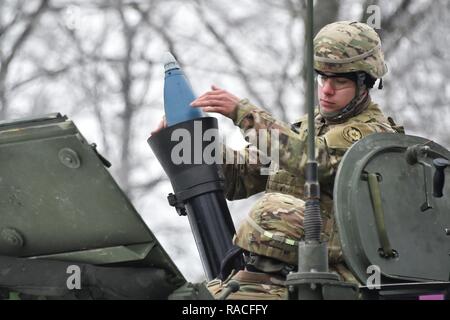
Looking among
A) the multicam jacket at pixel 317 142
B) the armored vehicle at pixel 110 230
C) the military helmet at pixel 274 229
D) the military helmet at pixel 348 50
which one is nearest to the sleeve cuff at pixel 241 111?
the multicam jacket at pixel 317 142

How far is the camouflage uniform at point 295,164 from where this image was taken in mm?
7570

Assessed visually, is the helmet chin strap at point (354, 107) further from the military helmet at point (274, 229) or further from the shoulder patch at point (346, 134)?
the military helmet at point (274, 229)

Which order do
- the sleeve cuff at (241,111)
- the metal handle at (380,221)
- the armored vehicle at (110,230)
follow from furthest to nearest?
the sleeve cuff at (241,111)
the metal handle at (380,221)
the armored vehicle at (110,230)

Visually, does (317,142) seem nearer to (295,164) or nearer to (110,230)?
(295,164)

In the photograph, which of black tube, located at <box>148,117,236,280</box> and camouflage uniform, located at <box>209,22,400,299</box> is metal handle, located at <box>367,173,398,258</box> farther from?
black tube, located at <box>148,117,236,280</box>

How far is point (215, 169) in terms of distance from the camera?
27.3 feet

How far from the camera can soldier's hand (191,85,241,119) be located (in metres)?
7.61

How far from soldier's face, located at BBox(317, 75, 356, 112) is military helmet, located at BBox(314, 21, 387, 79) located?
9 cm

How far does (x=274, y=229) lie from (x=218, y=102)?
65 cm

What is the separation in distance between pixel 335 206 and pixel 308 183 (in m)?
0.56

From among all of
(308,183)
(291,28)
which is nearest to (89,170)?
(308,183)

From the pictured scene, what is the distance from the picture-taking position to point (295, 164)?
777cm

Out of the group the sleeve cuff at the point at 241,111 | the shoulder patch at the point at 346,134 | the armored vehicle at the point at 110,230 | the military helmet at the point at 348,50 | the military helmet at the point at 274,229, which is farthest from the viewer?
the military helmet at the point at 348,50
